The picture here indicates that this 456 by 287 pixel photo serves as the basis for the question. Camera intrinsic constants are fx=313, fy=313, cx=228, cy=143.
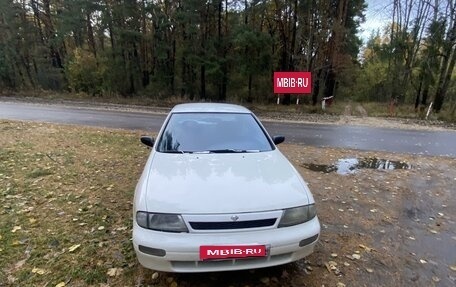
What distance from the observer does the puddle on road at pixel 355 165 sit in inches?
282

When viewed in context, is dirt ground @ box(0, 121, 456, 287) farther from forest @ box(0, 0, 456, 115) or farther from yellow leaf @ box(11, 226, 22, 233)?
forest @ box(0, 0, 456, 115)

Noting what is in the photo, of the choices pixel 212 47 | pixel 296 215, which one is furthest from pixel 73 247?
pixel 212 47

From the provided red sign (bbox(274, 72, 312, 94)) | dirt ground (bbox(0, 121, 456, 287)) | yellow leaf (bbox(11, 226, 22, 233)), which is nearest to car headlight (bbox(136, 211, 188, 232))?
dirt ground (bbox(0, 121, 456, 287))

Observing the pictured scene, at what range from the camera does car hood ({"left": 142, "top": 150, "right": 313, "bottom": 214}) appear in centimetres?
266

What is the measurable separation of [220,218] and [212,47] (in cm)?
2274

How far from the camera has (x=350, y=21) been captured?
89.2 ft

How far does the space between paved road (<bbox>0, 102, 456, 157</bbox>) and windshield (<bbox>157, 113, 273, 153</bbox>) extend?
20.5 feet

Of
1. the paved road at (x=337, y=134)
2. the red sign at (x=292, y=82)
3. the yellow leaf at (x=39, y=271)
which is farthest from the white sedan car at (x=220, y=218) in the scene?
the red sign at (x=292, y=82)

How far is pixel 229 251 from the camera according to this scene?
2537mm

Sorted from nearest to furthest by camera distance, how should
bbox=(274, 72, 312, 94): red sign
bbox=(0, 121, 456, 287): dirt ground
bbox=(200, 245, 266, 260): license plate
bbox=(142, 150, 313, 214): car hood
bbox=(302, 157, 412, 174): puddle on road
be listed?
bbox=(200, 245, 266, 260): license plate < bbox=(142, 150, 313, 214): car hood < bbox=(0, 121, 456, 287): dirt ground < bbox=(302, 157, 412, 174): puddle on road < bbox=(274, 72, 312, 94): red sign

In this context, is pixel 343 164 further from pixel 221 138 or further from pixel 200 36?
pixel 200 36

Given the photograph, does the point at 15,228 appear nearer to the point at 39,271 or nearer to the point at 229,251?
the point at 39,271

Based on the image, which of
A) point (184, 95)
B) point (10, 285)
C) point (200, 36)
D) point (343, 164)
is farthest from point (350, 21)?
point (10, 285)

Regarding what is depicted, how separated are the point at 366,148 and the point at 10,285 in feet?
30.6
